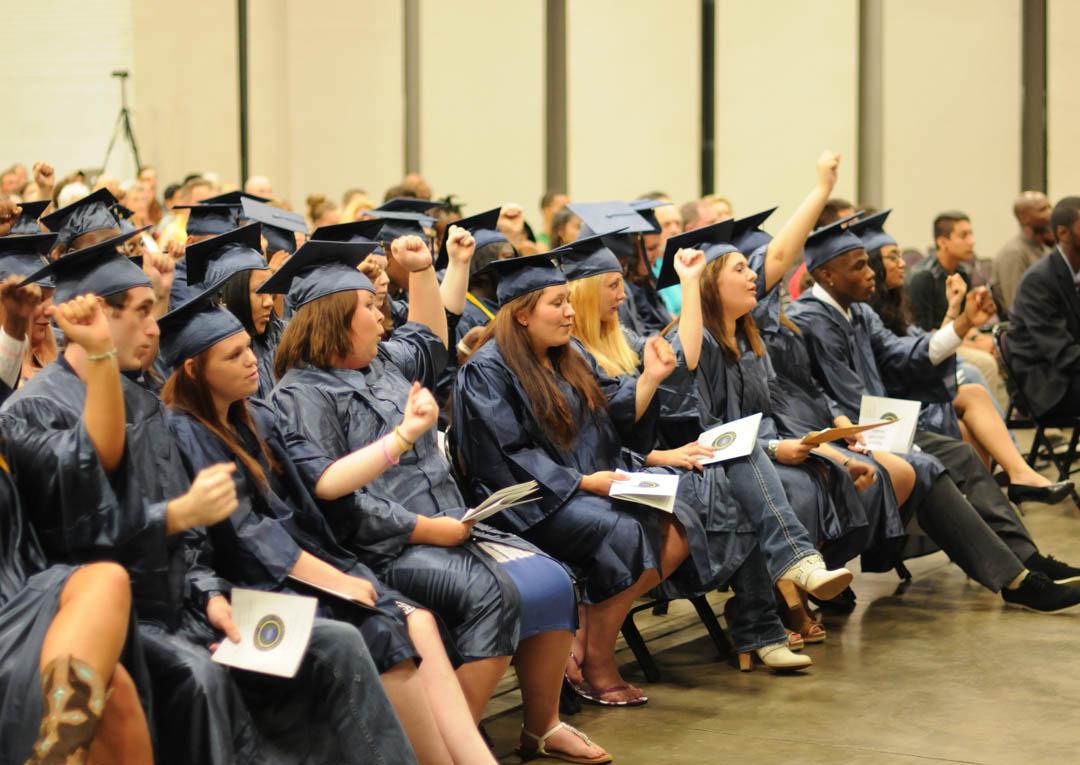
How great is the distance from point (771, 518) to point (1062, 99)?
934 centimetres

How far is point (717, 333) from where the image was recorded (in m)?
5.21

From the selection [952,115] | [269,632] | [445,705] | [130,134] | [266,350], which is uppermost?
[952,115]

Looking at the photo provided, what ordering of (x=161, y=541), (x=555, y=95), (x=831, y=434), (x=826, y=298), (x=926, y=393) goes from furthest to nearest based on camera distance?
(x=555, y=95), (x=926, y=393), (x=826, y=298), (x=831, y=434), (x=161, y=541)

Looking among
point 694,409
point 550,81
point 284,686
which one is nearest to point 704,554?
point 694,409

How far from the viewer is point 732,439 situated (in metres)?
4.84

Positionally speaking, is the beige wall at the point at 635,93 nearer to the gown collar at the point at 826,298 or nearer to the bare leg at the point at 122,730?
the gown collar at the point at 826,298

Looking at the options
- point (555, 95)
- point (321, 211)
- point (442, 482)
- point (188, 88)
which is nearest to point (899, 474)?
point (442, 482)

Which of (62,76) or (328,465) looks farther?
(62,76)

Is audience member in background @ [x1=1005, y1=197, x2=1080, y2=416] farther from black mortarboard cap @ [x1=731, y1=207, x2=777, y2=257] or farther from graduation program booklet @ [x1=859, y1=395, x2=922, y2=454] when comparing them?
black mortarboard cap @ [x1=731, y1=207, x2=777, y2=257]

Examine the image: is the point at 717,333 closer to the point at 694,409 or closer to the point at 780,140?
the point at 694,409

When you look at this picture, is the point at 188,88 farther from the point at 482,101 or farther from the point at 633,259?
the point at 633,259

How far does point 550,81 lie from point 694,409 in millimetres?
9646

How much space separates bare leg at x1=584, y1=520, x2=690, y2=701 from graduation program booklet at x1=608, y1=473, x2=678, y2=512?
121mm

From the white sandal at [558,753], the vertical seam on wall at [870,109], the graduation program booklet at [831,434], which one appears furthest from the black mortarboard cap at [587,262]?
the vertical seam on wall at [870,109]
